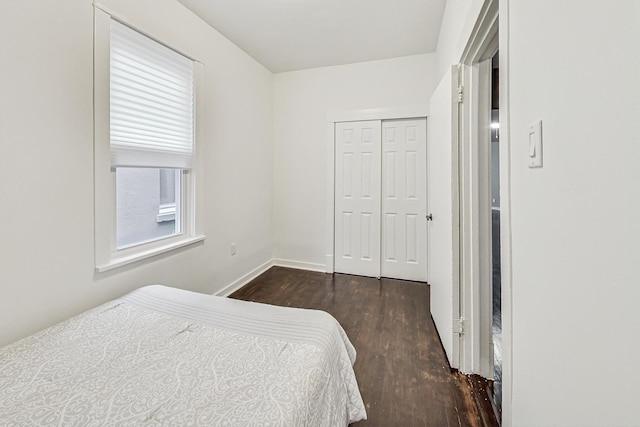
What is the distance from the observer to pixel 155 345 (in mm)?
1194

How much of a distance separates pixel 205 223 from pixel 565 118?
8.61 ft

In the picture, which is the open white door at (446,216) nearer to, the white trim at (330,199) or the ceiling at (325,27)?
the ceiling at (325,27)

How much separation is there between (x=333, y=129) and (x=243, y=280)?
2175 mm

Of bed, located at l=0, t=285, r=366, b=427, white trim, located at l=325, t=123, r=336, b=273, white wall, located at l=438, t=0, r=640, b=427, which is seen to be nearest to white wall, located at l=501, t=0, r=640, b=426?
white wall, located at l=438, t=0, r=640, b=427

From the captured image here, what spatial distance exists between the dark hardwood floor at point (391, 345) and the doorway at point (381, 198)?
0.24 m

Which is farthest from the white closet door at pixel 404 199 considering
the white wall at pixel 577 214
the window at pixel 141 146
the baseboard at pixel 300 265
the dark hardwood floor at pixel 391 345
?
the white wall at pixel 577 214

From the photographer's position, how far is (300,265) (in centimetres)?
390

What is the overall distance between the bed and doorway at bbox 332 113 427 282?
7.31 feet

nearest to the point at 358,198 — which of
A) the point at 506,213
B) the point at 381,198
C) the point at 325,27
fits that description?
the point at 381,198

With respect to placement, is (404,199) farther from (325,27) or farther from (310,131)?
(325,27)

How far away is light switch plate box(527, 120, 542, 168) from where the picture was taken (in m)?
0.77

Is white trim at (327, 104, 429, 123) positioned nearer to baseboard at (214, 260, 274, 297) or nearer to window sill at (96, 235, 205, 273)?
baseboard at (214, 260, 274, 297)

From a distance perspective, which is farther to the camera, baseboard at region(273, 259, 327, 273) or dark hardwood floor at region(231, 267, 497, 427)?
baseboard at region(273, 259, 327, 273)

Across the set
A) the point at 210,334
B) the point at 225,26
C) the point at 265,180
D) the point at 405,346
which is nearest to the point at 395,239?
the point at 405,346
